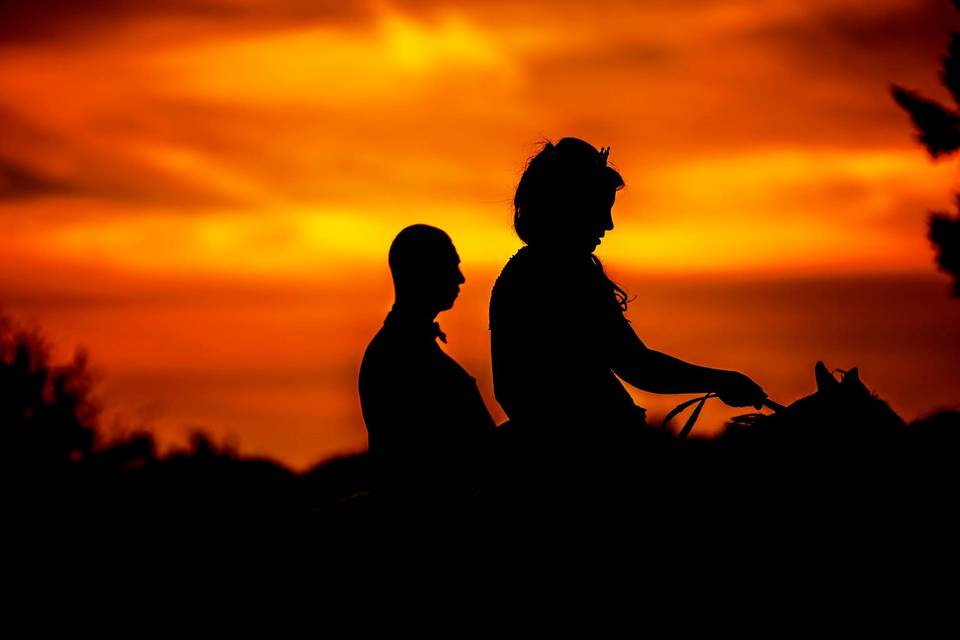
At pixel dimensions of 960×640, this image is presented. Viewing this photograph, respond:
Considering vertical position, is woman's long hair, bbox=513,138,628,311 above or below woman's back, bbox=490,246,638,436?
above

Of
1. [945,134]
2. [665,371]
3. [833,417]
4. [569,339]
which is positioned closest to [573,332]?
[569,339]

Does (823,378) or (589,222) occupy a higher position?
(589,222)

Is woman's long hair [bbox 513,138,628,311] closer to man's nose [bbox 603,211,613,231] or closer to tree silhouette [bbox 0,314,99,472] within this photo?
man's nose [bbox 603,211,613,231]

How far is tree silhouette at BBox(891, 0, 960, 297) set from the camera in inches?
1462

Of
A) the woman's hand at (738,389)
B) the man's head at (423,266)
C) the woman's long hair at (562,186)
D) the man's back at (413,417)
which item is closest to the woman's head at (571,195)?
the woman's long hair at (562,186)

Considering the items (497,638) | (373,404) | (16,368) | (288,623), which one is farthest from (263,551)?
(16,368)

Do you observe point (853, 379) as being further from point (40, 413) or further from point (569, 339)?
point (40, 413)

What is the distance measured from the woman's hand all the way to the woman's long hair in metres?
0.56

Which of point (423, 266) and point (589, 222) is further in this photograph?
point (423, 266)

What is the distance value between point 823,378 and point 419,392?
6.74ft

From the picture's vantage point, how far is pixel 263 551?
8141 mm

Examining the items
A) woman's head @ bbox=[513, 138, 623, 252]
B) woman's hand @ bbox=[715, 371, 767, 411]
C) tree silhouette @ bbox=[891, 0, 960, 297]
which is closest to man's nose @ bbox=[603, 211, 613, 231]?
woman's head @ bbox=[513, 138, 623, 252]

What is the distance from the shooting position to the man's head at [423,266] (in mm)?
7781

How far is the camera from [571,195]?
6715 millimetres
